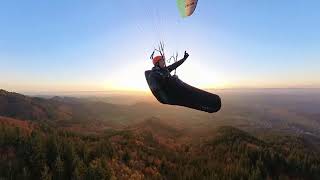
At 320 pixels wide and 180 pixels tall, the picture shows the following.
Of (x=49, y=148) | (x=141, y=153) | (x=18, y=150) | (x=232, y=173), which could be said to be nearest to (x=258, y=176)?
(x=232, y=173)

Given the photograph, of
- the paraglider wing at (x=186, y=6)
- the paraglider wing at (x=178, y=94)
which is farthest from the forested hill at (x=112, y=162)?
the paraglider wing at (x=186, y=6)

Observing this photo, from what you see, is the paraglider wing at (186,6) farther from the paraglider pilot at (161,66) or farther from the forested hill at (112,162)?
the forested hill at (112,162)

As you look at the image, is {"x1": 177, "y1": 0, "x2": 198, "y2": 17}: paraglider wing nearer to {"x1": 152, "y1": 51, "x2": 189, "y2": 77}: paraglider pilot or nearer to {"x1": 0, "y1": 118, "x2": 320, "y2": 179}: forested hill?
{"x1": 152, "y1": 51, "x2": 189, "y2": 77}: paraglider pilot

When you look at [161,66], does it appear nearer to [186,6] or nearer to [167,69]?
[167,69]

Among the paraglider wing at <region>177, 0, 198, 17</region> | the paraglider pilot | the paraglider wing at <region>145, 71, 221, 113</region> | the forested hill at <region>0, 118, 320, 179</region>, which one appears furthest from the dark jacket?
the forested hill at <region>0, 118, 320, 179</region>

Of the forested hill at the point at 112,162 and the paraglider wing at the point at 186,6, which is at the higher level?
the paraglider wing at the point at 186,6

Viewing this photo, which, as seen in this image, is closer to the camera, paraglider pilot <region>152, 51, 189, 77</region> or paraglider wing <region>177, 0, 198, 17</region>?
paraglider wing <region>177, 0, 198, 17</region>
